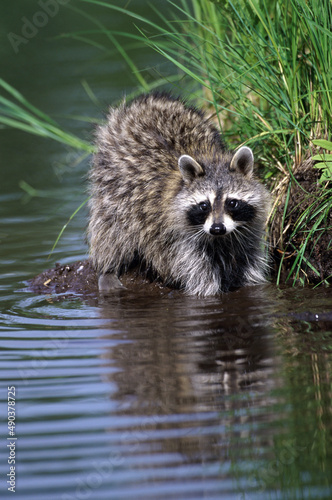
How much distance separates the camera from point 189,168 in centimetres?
556

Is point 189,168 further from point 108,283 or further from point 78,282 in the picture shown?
point 78,282

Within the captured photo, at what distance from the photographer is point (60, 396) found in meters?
3.79

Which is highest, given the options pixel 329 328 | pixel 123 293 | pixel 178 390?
pixel 123 293

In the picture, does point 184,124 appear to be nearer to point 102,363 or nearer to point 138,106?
point 138,106

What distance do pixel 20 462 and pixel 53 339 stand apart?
152cm

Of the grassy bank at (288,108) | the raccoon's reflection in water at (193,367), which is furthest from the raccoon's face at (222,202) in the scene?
the raccoon's reflection in water at (193,367)

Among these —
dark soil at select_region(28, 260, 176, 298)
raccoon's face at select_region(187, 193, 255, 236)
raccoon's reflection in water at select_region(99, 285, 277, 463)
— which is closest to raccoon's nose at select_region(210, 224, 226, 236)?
raccoon's face at select_region(187, 193, 255, 236)

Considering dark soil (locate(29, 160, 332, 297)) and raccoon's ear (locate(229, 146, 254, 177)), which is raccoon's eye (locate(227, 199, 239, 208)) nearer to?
raccoon's ear (locate(229, 146, 254, 177))

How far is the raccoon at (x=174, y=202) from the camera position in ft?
18.1

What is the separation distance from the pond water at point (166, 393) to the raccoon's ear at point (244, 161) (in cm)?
80

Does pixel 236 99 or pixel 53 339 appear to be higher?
pixel 236 99

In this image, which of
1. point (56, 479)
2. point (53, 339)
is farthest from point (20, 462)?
point (53, 339)

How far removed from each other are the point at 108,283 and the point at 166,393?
7.87ft

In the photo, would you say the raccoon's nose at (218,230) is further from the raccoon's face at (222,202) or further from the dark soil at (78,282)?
the dark soil at (78,282)
